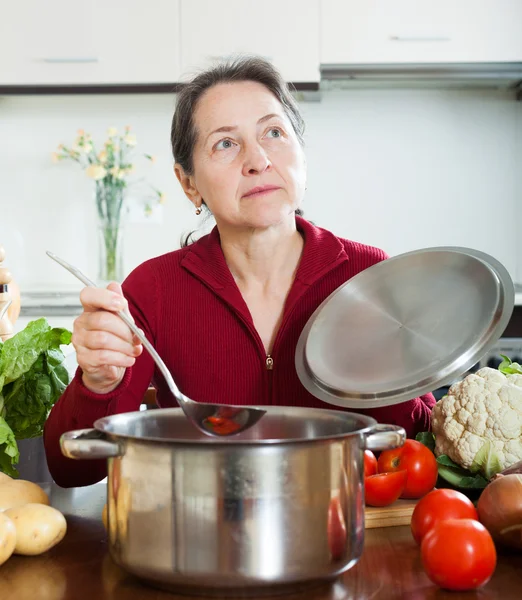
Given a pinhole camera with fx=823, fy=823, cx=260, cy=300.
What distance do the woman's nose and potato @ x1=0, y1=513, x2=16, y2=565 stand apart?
80 cm

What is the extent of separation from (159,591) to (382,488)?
32 cm

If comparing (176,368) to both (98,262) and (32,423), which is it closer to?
(32,423)

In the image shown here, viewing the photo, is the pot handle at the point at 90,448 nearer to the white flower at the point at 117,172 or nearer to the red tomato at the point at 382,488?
the red tomato at the point at 382,488

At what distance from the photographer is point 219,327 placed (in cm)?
150

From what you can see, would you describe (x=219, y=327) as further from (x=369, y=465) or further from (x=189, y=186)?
(x=369, y=465)

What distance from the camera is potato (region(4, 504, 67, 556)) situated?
0.84 m

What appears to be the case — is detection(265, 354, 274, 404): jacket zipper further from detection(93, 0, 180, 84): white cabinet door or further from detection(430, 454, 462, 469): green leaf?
detection(93, 0, 180, 84): white cabinet door

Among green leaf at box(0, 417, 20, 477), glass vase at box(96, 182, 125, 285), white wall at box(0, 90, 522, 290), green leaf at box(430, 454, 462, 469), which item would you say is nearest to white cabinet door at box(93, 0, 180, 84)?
white wall at box(0, 90, 522, 290)

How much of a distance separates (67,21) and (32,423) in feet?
7.40

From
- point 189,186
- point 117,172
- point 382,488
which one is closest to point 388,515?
point 382,488

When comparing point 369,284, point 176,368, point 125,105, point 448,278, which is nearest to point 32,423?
point 176,368

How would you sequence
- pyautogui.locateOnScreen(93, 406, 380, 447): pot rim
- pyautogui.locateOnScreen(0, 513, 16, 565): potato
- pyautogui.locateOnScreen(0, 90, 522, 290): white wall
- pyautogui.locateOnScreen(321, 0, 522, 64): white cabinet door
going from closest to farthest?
pyautogui.locateOnScreen(93, 406, 380, 447): pot rim < pyautogui.locateOnScreen(0, 513, 16, 565): potato < pyautogui.locateOnScreen(321, 0, 522, 64): white cabinet door < pyautogui.locateOnScreen(0, 90, 522, 290): white wall

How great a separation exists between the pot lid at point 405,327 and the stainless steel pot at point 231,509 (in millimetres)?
345

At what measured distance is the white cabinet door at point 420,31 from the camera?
3.03 m
